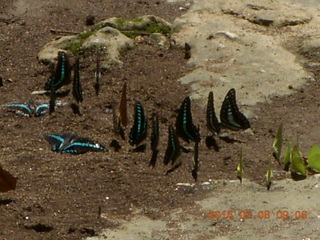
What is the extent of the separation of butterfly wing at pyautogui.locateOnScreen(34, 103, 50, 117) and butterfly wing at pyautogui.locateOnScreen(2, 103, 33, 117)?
0.05 m

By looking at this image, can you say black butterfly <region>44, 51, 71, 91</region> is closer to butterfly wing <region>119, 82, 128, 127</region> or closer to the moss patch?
butterfly wing <region>119, 82, 128, 127</region>

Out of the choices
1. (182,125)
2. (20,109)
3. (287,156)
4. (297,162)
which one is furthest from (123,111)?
(297,162)

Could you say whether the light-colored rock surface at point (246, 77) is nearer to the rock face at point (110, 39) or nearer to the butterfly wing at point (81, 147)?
the rock face at point (110, 39)

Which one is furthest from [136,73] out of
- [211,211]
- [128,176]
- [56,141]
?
[211,211]

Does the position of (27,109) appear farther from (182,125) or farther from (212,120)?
(212,120)

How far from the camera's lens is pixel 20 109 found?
766cm

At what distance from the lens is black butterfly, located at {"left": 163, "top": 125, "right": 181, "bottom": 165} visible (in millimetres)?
6826

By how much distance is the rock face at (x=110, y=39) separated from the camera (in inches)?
341

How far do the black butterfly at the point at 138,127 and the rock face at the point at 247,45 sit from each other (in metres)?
0.87

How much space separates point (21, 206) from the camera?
5.98m

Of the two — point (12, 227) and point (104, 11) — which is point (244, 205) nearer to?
point (12, 227)

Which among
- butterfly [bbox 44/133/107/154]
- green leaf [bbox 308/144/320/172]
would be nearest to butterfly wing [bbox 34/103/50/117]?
butterfly [bbox 44/133/107/154]

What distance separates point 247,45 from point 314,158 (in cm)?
258
